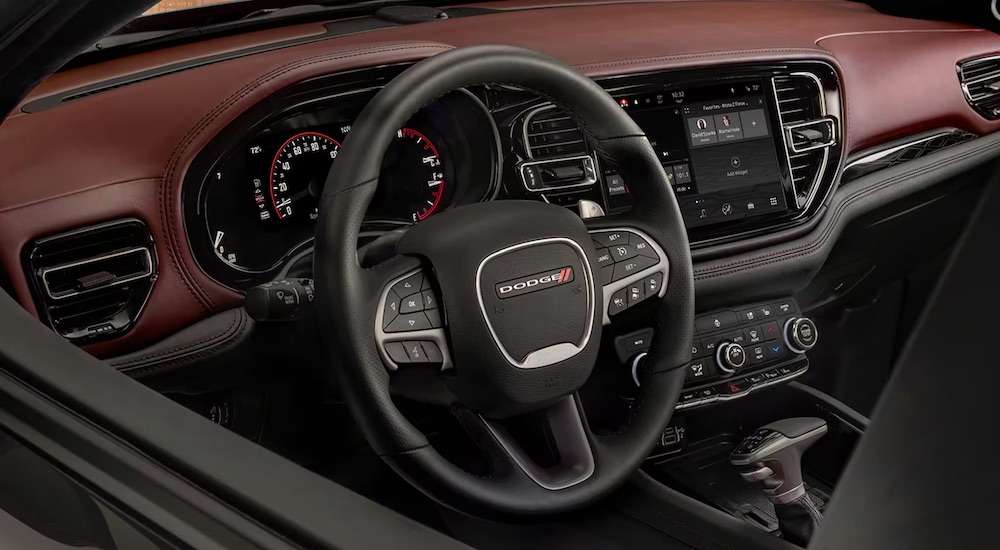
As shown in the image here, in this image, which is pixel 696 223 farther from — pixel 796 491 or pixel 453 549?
pixel 453 549

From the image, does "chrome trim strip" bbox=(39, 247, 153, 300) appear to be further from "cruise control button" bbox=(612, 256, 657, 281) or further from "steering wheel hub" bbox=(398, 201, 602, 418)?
"cruise control button" bbox=(612, 256, 657, 281)

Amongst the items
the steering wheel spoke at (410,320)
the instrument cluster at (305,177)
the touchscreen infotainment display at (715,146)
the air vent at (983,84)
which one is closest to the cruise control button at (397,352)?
the steering wheel spoke at (410,320)

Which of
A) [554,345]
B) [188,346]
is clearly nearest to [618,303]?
[554,345]

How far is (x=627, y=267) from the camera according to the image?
136 cm

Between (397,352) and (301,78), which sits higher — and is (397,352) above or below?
below

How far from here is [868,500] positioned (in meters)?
0.46

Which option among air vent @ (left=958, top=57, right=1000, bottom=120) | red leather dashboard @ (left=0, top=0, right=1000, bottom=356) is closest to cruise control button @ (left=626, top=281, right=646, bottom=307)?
red leather dashboard @ (left=0, top=0, right=1000, bottom=356)

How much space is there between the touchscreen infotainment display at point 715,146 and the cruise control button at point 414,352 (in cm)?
86

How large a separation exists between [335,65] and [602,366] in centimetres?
73

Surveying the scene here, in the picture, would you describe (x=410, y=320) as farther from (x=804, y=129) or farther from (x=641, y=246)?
(x=804, y=129)

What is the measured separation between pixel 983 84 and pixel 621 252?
154 centimetres

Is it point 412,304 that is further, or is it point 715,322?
point 715,322

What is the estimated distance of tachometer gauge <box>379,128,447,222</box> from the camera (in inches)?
63.4

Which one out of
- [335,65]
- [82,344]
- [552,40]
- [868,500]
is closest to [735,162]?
[552,40]
